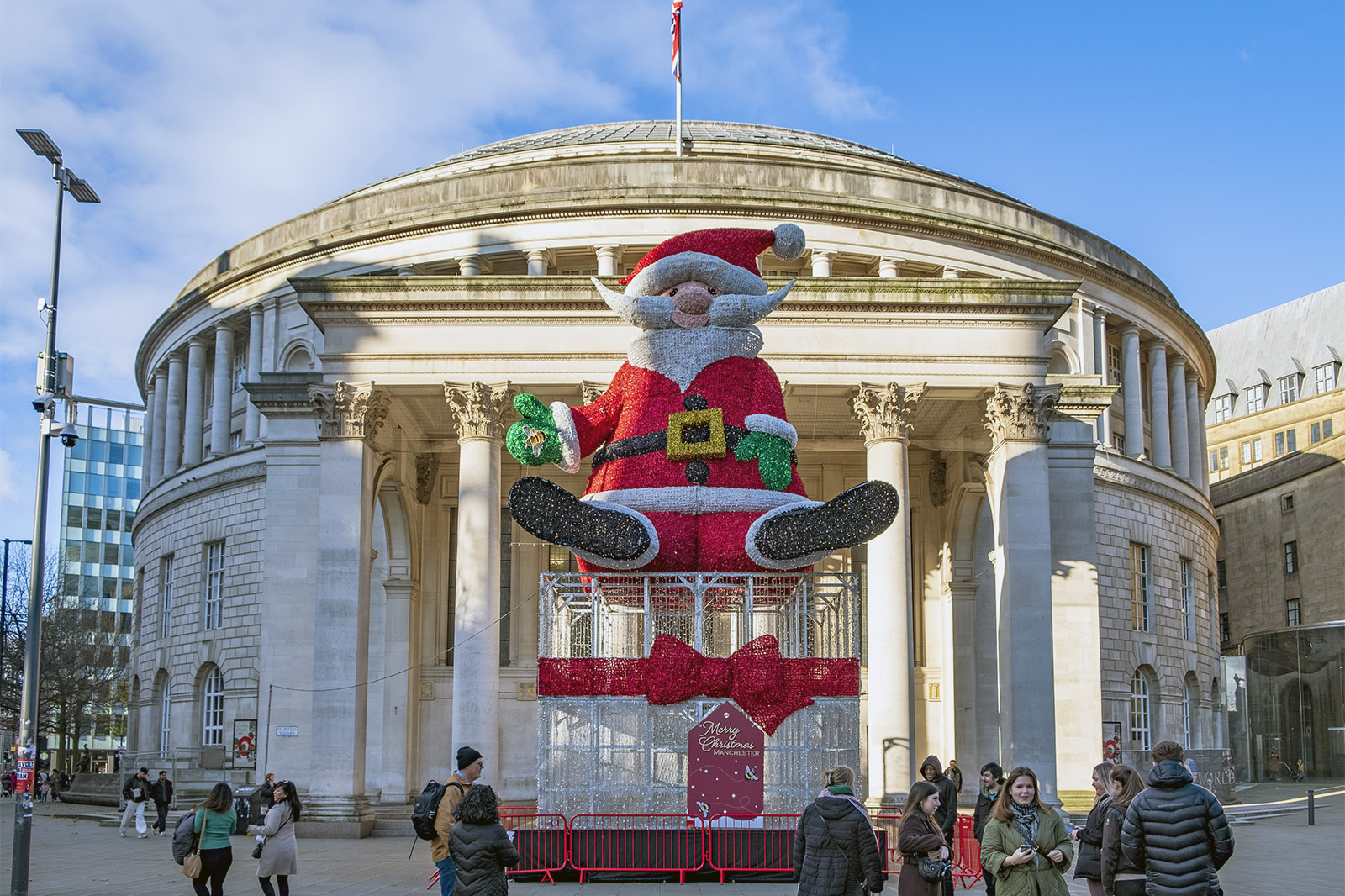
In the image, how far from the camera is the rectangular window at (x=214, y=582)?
149ft

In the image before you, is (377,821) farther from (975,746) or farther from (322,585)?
(975,746)

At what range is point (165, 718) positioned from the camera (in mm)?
48156

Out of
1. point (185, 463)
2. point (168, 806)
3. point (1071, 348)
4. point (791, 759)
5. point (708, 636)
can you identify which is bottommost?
point (168, 806)

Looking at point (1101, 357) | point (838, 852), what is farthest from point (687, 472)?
point (1101, 357)

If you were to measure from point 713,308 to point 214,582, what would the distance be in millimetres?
32935

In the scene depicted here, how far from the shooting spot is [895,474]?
1110 inches

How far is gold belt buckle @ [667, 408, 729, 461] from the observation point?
17.1 m

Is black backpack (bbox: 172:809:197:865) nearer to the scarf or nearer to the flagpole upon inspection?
the scarf

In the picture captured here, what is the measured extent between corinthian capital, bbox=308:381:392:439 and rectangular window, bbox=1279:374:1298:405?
6699 centimetres

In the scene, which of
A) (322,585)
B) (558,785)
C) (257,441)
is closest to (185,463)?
(257,441)

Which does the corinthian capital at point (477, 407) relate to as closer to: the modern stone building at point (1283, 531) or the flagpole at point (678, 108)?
the flagpole at point (678, 108)

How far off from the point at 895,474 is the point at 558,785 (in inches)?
488

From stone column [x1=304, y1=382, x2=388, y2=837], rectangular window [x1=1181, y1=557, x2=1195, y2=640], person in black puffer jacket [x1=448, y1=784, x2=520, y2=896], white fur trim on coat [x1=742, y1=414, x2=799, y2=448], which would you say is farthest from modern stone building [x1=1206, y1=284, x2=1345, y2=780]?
person in black puffer jacket [x1=448, y1=784, x2=520, y2=896]

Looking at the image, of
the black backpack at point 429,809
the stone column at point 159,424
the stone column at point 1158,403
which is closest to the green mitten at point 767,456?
the black backpack at point 429,809
